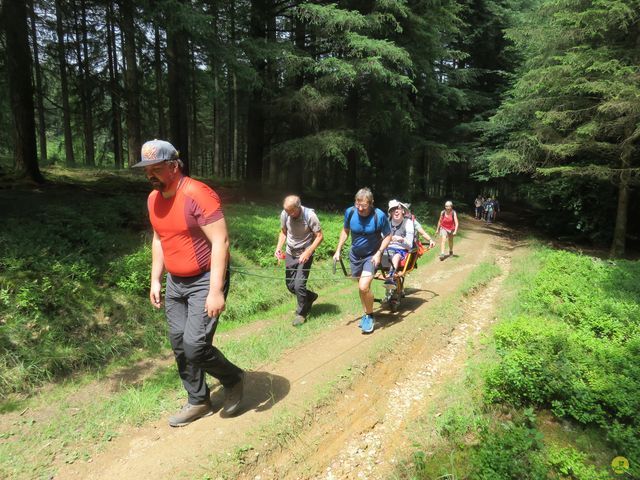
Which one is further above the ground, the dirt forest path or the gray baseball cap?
the gray baseball cap

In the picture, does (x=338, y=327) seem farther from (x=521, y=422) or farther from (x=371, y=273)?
(x=521, y=422)

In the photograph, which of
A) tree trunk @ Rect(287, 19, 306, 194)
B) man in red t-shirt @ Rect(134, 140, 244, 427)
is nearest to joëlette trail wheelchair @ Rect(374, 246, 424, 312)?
man in red t-shirt @ Rect(134, 140, 244, 427)

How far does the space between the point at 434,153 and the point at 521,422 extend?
18.6 metres

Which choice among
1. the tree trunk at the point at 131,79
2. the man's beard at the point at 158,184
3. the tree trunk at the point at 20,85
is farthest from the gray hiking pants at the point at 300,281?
the tree trunk at the point at 20,85

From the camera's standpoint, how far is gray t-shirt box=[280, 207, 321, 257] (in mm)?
6301

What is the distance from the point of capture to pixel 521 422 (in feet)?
11.9

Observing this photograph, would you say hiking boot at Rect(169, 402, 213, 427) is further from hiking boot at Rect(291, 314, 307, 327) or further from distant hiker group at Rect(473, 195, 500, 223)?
distant hiker group at Rect(473, 195, 500, 223)

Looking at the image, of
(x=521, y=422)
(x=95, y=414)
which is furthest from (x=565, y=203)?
(x=95, y=414)

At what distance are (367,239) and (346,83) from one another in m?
11.6

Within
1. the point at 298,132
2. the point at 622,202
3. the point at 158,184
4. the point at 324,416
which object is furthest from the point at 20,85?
the point at 622,202

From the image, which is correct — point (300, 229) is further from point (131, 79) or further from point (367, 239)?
point (131, 79)

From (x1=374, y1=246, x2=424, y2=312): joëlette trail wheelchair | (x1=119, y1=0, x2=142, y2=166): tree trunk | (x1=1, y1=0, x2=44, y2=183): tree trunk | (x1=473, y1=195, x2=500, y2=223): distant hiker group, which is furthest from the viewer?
(x1=473, y1=195, x2=500, y2=223): distant hiker group

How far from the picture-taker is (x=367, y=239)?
6.15 meters

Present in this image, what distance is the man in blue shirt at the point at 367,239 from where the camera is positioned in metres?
5.95
